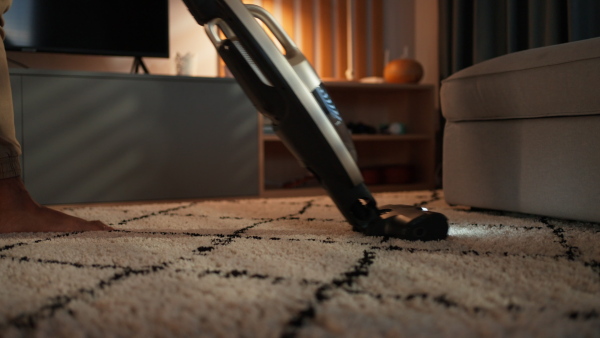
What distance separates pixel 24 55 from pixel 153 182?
94 centimetres

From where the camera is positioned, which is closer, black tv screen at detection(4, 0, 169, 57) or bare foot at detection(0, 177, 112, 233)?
bare foot at detection(0, 177, 112, 233)

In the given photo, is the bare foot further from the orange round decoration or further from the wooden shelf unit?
the orange round decoration

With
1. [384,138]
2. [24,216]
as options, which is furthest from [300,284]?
[384,138]

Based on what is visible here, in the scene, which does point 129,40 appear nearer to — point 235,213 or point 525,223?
point 235,213

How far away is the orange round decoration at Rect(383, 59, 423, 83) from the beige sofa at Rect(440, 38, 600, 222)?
42.1 inches

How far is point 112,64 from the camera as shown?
2496 mm

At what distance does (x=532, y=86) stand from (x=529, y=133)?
0.41ft

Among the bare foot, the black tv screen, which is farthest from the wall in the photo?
the bare foot

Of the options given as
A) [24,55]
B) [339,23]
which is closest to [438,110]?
[339,23]

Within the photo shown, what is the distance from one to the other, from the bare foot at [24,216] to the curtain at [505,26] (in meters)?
1.94

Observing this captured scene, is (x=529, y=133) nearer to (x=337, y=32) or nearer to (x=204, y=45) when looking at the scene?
(x=337, y=32)

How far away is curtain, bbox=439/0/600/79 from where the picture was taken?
6.49 feet

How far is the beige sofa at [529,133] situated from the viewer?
1186mm

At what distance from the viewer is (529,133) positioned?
1.33 meters
